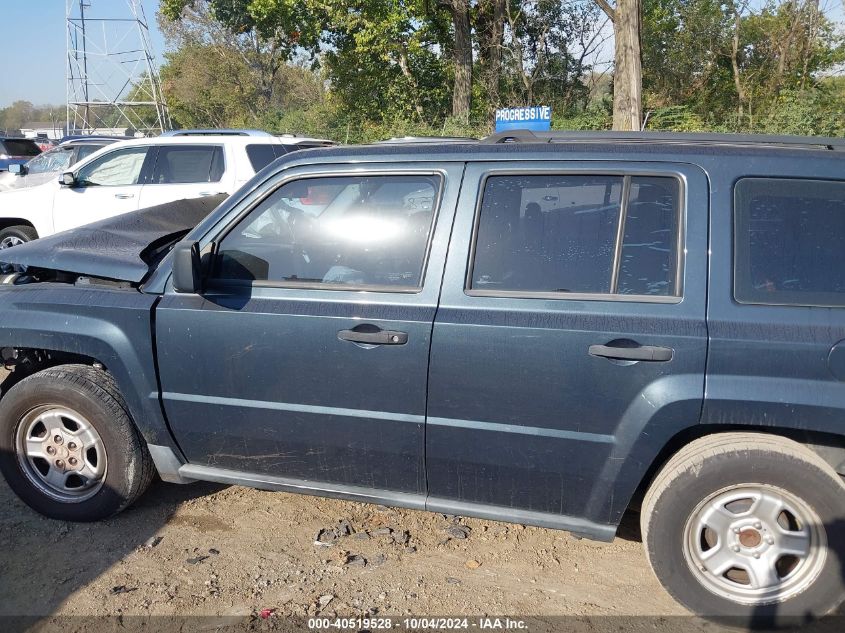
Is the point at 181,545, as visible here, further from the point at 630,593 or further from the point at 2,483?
the point at 630,593

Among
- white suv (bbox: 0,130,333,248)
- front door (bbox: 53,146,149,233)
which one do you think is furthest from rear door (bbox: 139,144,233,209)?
front door (bbox: 53,146,149,233)

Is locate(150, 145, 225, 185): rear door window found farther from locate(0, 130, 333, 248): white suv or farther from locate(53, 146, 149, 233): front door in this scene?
locate(53, 146, 149, 233): front door

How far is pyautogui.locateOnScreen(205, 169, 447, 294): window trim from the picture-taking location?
9.48 feet

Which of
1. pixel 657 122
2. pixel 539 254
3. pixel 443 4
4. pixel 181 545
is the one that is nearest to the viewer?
pixel 539 254

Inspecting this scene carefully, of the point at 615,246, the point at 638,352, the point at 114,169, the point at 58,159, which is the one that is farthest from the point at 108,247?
the point at 58,159

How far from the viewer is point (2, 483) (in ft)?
12.9

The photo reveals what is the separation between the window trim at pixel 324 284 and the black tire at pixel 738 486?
1.27m

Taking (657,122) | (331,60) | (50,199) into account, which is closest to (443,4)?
(331,60)

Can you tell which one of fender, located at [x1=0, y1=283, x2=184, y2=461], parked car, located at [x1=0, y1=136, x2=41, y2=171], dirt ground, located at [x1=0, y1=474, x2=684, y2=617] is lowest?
dirt ground, located at [x1=0, y1=474, x2=684, y2=617]

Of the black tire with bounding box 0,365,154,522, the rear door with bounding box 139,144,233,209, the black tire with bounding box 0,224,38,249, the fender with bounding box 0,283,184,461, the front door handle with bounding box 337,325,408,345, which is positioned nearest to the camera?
the front door handle with bounding box 337,325,408,345

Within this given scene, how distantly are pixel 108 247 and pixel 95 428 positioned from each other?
37.1 inches

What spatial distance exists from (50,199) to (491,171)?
7.48m

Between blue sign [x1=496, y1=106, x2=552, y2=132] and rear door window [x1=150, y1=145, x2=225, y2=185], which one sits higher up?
blue sign [x1=496, y1=106, x2=552, y2=132]

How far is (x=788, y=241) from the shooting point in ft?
8.50
